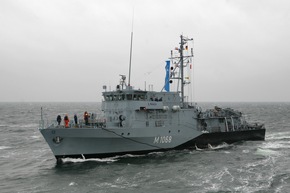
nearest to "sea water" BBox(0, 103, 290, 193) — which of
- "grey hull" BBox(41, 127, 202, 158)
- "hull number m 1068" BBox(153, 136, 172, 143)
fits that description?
"grey hull" BBox(41, 127, 202, 158)

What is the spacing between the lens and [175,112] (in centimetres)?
2670

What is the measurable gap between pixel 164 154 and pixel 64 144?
27.3 feet

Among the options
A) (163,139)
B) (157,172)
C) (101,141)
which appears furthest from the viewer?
(163,139)

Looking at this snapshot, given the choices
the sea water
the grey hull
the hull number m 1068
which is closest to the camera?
the sea water

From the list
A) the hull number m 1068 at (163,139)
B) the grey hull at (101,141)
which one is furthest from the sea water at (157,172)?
the hull number m 1068 at (163,139)

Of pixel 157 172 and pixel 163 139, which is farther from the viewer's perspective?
pixel 163 139

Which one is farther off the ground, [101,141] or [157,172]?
[101,141]

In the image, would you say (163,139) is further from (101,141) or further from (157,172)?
(101,141)

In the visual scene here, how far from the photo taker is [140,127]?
Answer: 2453cm

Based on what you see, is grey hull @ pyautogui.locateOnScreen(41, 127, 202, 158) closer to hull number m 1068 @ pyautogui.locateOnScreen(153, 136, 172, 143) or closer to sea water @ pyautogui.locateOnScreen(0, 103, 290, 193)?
hull number m 1068 @ pyautogui.locateOnScreen(153, 136, 172, 143)

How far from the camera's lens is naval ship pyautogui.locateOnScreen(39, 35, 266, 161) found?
22812mm

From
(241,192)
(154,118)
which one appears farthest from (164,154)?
(241,192)

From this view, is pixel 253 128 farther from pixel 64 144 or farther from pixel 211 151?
pixel 64 144

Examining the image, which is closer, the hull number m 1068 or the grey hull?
the grey hull
